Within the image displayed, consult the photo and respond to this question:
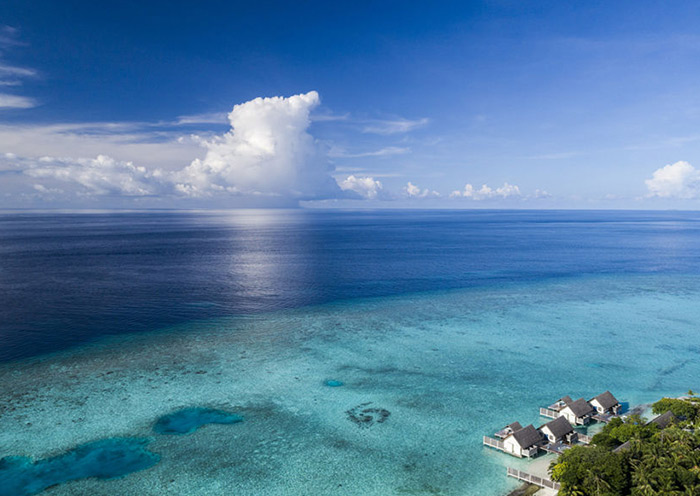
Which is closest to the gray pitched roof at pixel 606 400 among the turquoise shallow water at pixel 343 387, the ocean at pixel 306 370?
the ocean at pixel 306 370

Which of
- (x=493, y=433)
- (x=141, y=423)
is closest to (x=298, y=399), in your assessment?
(x=141, y=423)

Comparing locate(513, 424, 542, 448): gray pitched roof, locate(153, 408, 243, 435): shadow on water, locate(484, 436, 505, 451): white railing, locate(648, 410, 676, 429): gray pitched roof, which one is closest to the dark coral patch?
locate(484, 436, 505, 451): white railing

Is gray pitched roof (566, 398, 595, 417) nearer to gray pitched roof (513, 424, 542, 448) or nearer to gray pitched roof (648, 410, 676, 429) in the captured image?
gray pitched roof (648, 410, 676, 429)

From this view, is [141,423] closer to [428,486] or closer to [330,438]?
[330,438]

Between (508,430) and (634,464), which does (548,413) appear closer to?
(508,430)

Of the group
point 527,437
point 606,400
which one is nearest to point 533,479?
point 527,437
